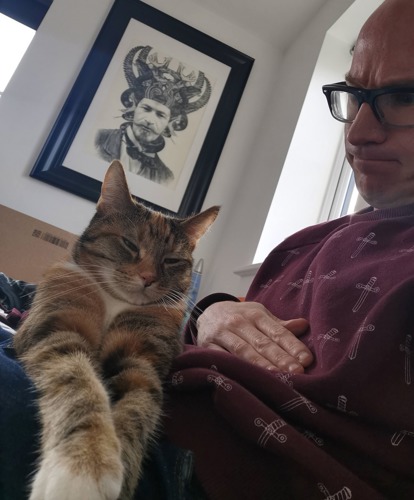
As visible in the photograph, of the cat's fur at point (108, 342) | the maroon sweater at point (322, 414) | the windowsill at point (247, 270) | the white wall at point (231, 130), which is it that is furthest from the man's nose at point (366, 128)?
the white wall at point (231, 130)

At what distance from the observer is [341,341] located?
0.52 m

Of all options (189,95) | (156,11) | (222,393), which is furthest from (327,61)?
(222,393)

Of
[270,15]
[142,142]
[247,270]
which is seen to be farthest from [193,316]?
[270,15]

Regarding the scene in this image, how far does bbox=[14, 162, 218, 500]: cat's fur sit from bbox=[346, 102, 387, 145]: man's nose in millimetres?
388

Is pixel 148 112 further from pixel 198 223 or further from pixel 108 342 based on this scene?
pixel 108 342

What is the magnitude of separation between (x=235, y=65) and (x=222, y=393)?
2.22 metres

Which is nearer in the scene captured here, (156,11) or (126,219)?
(126,219)

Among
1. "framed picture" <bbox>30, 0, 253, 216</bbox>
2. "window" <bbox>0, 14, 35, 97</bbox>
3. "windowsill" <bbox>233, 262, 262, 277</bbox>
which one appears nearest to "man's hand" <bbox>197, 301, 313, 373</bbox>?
"windowsill" <bbox>233, 262, 262, 277</bbox>

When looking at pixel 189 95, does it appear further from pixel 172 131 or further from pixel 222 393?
pixel 222 393

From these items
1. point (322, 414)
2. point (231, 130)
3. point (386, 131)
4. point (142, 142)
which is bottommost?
point (322, 414)

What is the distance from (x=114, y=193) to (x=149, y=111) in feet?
4.46

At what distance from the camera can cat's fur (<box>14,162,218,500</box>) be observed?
374 mm

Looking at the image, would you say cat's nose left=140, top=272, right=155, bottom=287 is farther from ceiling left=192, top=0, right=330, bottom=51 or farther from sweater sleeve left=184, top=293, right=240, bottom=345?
ceiling left=192, top=0, right=330, bottom=51

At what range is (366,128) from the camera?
73 cm
